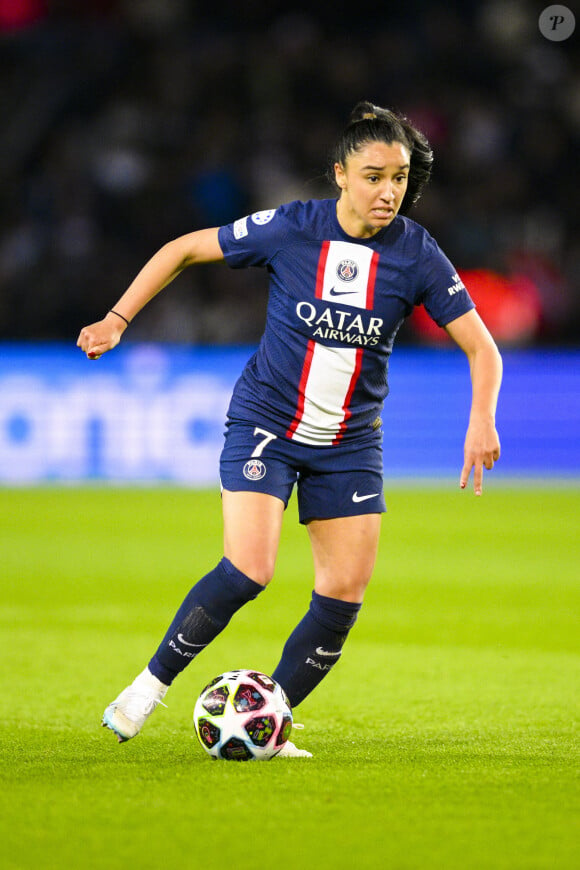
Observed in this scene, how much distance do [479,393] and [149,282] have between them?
117 cm

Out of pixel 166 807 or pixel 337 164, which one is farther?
pixel 337 164

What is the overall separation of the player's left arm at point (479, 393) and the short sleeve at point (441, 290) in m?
0.03

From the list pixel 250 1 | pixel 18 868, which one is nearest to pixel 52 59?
pixel 250 1

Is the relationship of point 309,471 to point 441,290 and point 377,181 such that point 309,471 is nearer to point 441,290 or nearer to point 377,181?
point 441,290

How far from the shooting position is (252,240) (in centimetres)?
458

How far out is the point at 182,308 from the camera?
16.5 meters

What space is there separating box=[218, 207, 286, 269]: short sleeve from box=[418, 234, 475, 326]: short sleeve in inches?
20.1

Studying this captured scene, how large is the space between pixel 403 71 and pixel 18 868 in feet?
55.2

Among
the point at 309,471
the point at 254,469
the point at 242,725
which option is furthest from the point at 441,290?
the point at 242,725

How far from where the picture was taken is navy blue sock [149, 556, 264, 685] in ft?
14.3

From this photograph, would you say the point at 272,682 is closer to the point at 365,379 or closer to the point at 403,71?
the point at 365,379

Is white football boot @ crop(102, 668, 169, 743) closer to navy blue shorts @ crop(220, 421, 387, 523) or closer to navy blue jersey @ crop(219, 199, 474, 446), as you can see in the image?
navy blue shorts @ crop(220, 421, 387, 523)

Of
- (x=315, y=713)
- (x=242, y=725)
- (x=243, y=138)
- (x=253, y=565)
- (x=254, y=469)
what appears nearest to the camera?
(x=242, y=725)

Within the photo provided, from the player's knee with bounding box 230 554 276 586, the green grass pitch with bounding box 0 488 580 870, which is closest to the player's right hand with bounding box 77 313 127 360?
the player's knee with bounding box 230 554 276 586
